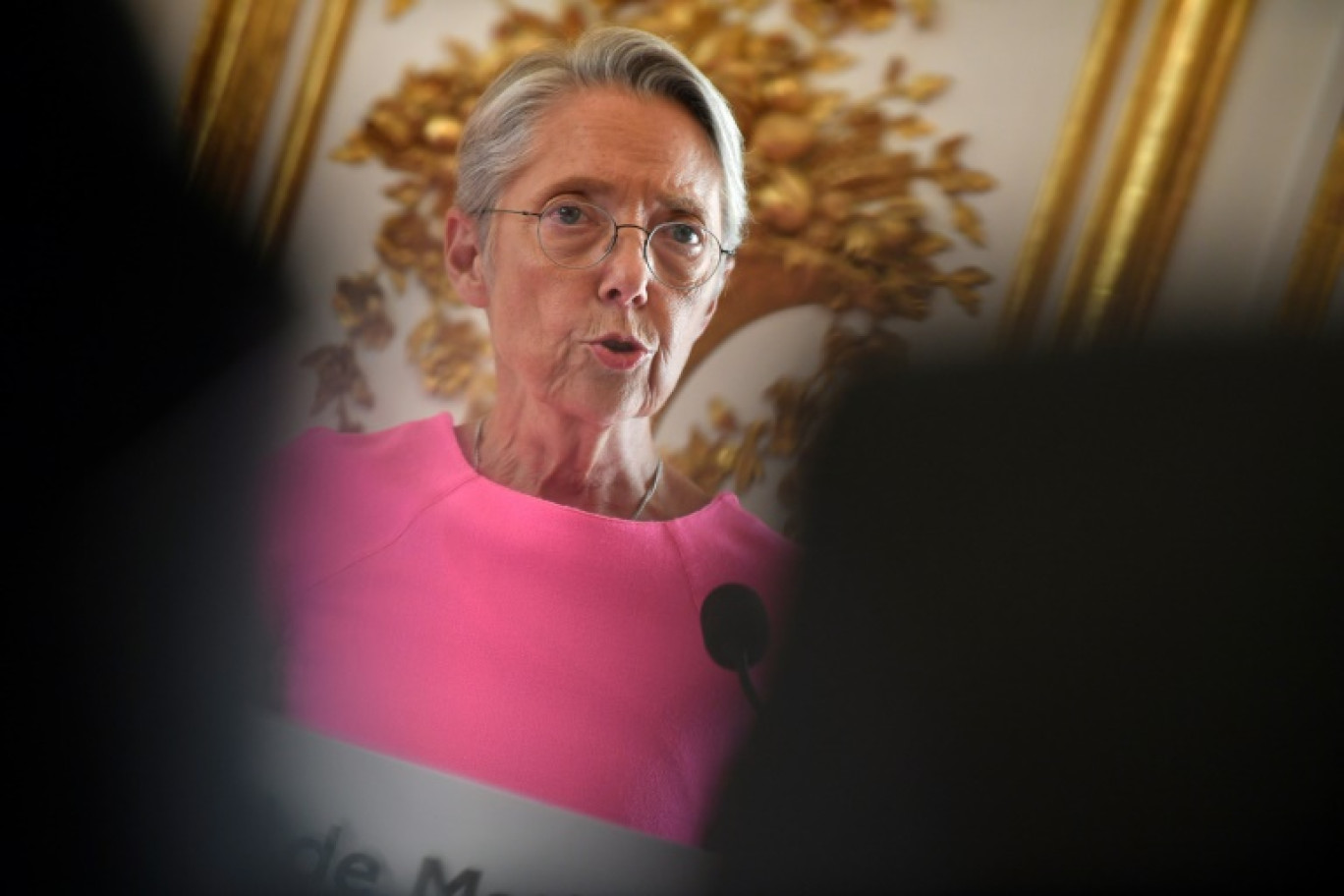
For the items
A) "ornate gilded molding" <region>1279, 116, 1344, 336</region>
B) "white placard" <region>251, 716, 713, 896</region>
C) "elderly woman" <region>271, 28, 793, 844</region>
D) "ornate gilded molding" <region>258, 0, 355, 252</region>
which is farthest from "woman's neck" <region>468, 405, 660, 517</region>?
"ornate gilded molding" <region>1279, 116, 1344, 336</region>

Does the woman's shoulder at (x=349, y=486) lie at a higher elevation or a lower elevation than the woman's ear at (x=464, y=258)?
lower

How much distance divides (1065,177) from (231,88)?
3.05 ft

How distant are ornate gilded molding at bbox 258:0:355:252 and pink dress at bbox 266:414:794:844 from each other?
1.09ft

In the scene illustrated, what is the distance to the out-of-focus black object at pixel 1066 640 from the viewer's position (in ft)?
4.32

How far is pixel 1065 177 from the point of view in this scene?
1.39m

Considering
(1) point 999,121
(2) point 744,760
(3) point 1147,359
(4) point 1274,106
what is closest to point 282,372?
(2) point 744,760

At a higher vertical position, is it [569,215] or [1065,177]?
[1065,177]

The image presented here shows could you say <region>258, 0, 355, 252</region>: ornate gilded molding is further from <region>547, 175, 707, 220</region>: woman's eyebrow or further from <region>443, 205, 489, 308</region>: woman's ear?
<region>547, 175, 707, 220</region>: woman's eyebrow

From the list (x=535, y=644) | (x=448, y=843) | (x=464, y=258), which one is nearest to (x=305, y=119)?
(x=464, y=258)

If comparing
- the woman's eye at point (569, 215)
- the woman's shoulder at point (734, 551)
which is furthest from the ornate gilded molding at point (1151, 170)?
the woman's eye at point (569, 215)

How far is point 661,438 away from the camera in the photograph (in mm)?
1397

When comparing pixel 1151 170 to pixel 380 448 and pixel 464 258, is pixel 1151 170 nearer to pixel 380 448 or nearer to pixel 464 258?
pixel 464 258

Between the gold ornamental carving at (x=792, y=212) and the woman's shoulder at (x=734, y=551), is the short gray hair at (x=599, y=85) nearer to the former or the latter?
the gold ornamental carving at (x=792, y=212)

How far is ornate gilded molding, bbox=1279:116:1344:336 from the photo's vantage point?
1327mm
